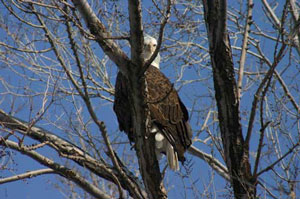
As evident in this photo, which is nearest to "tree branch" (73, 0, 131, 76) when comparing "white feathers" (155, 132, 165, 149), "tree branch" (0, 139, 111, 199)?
"tree branch" (0, 139, 111, 199)

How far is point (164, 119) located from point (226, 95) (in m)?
1.10

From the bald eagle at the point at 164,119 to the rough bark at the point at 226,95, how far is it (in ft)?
2.79

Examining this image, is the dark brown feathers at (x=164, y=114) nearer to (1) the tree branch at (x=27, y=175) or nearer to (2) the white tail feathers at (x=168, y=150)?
(2) the white tail feathers at (x=168, y=150)

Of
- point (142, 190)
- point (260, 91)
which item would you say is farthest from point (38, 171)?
point (260, 91)

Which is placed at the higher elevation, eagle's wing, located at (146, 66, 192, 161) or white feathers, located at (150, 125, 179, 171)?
eagle's wing, located at (146, 66, 192, 161)

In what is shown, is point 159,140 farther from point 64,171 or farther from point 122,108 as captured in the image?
point 64,171

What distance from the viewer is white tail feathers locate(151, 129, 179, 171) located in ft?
15.9

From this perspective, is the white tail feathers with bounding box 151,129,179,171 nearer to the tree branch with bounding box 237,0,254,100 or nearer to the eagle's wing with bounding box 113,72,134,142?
the eagle's wing with bounding box 113,72,134,142

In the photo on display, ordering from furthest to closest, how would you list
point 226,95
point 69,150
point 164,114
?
point 164,114
point 69,150
point 226,95

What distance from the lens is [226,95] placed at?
12.9 feet

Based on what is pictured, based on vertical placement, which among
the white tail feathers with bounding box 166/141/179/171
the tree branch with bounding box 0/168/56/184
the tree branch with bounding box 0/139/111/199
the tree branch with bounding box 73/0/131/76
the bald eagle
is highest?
the bald eagle

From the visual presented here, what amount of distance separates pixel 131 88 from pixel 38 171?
1.41 metres

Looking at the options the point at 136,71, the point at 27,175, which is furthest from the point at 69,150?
the point at 136,71

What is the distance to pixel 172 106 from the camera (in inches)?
201
